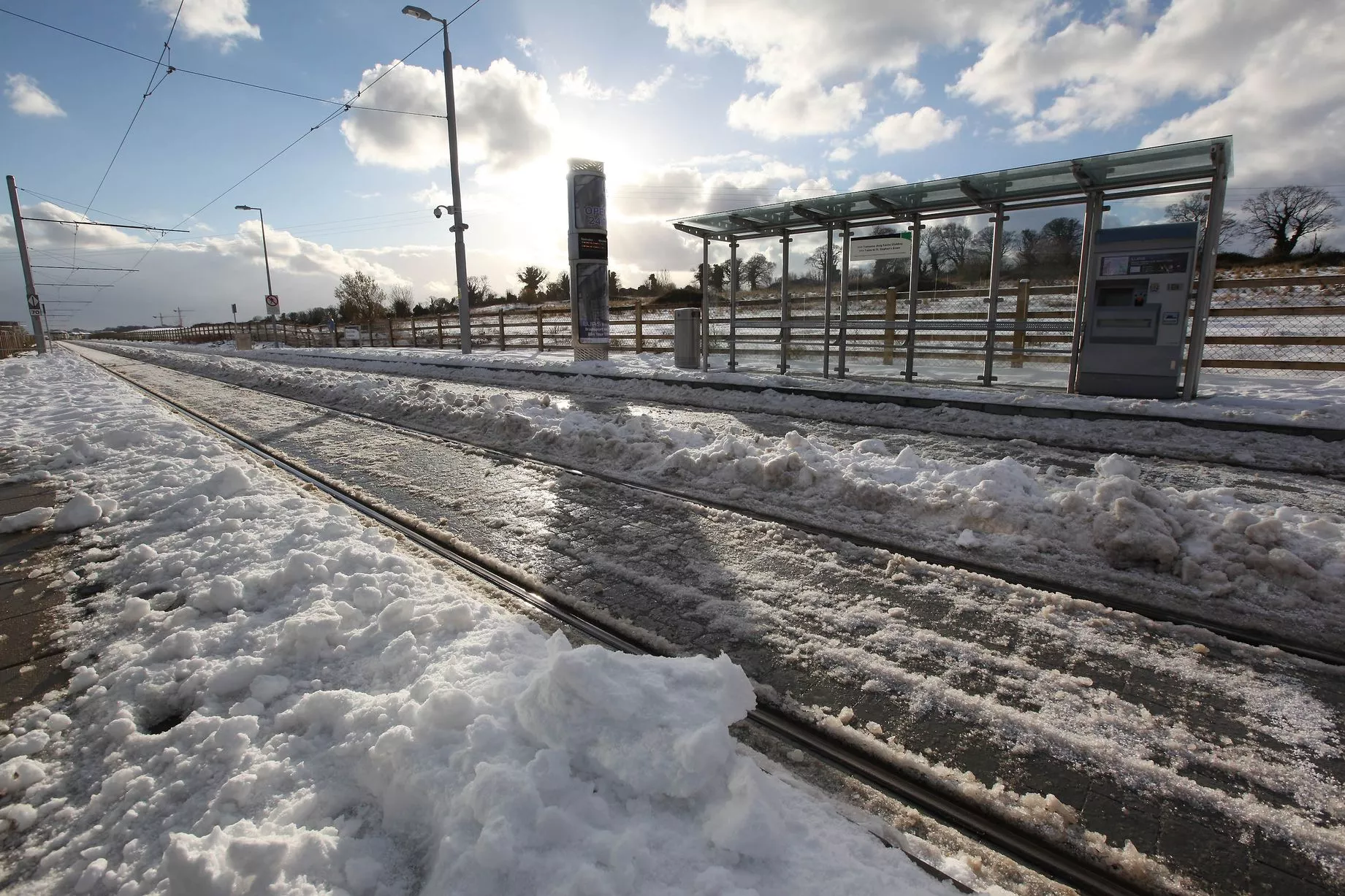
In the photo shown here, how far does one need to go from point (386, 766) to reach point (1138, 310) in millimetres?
10887

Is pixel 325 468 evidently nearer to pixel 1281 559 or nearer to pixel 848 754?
pixel 848 754

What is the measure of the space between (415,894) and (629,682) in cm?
78

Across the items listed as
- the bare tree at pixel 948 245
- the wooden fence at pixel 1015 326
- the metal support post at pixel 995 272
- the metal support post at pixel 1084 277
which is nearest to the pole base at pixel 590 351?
the wooden fence at pixel 1015 326

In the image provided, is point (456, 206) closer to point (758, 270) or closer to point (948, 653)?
point (758, 270)

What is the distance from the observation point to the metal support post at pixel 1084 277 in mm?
9758

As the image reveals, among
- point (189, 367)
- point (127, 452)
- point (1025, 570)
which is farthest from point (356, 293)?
point (1025, 570)

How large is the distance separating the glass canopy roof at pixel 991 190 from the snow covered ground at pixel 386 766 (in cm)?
1037

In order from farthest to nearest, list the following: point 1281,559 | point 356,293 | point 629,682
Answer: point 356,293 → point 1281,559 → point 629,682

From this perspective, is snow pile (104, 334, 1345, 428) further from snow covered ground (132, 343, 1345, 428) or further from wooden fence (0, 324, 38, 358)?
wooden fence (0, 324, 38, 358)

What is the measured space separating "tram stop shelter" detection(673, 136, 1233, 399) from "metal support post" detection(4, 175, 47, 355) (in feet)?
118

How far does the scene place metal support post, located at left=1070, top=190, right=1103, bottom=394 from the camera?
9.76 m

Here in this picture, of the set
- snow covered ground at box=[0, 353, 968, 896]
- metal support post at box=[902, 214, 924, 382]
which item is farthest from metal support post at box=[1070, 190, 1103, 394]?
snow covered ground at box=[0, 353, 968, 896]

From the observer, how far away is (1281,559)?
3.27 metres

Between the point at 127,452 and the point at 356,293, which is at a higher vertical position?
the point at 356,293
